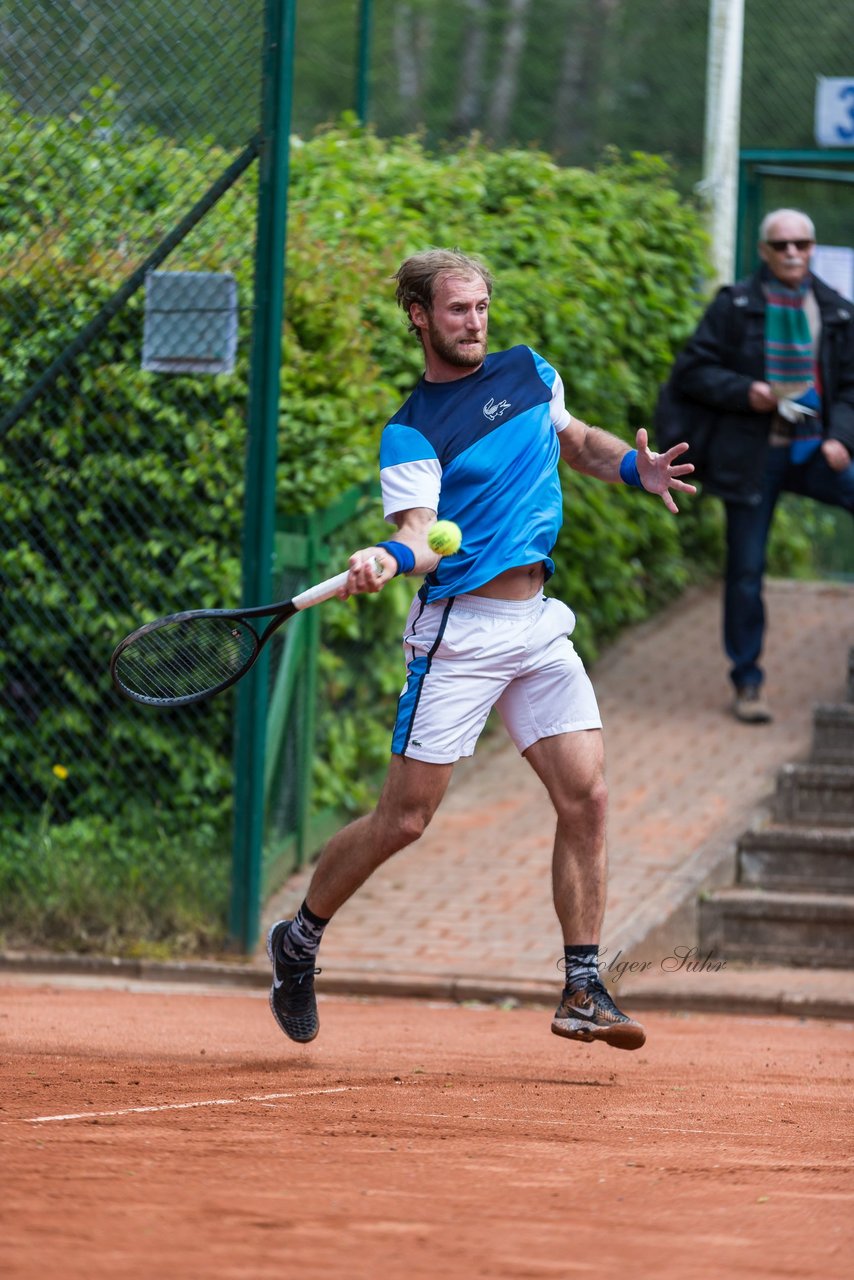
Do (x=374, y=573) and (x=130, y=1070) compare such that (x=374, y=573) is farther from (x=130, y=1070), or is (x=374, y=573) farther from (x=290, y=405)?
(x=290, y=405)

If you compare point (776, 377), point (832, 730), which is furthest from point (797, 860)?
point (776, 377)

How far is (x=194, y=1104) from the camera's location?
4.81 metres

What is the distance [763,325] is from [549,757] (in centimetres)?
464

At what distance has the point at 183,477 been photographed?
332 inches

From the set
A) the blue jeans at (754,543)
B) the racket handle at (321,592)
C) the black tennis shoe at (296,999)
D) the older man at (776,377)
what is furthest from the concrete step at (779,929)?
the racket handle at (321,592)

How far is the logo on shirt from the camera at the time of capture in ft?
18.1

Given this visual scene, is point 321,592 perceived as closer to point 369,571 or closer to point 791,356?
point 369,571

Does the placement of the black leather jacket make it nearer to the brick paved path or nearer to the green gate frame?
the brick paved path

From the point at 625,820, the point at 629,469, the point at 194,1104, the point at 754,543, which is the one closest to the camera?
the point at 194,1104

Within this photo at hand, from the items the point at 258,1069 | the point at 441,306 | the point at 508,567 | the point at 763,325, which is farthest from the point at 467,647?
the point at 763,325

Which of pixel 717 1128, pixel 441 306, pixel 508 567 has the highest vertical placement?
pixel 441 306

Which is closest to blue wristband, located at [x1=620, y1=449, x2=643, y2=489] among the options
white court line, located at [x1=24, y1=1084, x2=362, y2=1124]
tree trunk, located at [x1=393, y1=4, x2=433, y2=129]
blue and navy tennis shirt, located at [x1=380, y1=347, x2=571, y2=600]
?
blue and navy tennis shirt, located at [x1=380, y1=347, x2=571, y2=600]

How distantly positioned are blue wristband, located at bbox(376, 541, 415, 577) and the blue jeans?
492 centimetres

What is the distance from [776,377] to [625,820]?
2254 millimetres
